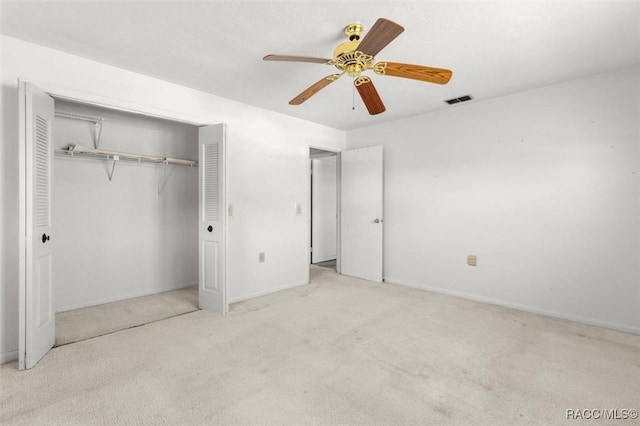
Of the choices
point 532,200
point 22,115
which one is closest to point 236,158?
point 22,115

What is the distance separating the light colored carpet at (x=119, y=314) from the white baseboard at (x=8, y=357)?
27cm

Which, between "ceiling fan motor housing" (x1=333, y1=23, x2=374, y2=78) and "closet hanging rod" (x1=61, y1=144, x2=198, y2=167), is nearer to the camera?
"ceiling fan motor housing" (x1=333, y1=23, x2=374, y2=78)

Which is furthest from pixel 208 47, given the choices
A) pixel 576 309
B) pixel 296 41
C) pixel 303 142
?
pixel 576 309

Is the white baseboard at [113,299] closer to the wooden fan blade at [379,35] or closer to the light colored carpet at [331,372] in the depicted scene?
the light colored carpet at [331,372]

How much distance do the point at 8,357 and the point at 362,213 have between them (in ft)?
13.5

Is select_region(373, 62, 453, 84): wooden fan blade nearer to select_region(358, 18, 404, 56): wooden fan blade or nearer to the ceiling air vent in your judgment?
select_region(358, 18, 404, 56): wooden fan blade

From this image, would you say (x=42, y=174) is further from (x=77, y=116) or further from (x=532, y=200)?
(x=532, y=200)

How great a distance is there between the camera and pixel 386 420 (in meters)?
1.70

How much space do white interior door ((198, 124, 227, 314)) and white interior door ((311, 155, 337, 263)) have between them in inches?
117

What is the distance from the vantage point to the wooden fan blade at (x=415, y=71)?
1976 millimetres

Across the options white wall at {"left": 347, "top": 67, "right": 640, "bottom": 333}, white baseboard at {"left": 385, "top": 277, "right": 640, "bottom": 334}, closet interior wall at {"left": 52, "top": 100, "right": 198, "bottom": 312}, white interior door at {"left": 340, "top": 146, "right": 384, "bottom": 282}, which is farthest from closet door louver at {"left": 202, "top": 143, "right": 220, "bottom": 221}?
white baseboard at {"left": 385, "top": 277, "right": 640, "bottom": 334}

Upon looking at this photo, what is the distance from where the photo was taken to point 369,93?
2408mm

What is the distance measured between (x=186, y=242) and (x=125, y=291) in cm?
96

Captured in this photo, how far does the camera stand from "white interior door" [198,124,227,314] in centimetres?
332
